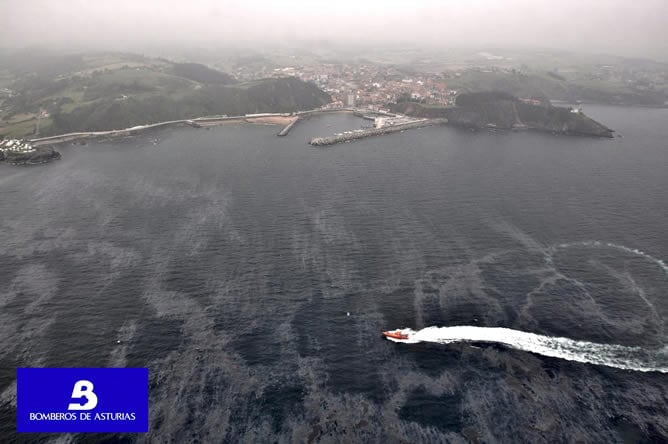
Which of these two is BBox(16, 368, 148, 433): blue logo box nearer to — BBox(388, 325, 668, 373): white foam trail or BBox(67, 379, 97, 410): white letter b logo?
BBox(67, 379, 97, 410): white letter b logo

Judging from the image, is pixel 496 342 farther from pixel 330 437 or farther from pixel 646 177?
pixel 646 177

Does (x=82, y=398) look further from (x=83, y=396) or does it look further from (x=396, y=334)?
(x=396, y=334)

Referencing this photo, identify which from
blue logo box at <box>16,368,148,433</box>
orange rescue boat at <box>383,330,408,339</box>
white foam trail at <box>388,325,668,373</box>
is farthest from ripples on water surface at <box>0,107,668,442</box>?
blue logo box at <box>16,368,148,433</box>

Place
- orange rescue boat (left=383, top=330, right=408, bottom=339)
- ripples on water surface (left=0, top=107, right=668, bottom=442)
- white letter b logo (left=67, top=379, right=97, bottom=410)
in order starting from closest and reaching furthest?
white letter b logo (left=67, top=379, right=97, bottom=410)
ripples on water surface (left=0, top=107, right=668, bottom=442)
orange rescue boat (left=383, top=330, right=408, bottom=339)

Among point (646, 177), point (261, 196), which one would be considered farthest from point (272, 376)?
point (646, 177)

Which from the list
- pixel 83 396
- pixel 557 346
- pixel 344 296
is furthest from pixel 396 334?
pixel 83 396

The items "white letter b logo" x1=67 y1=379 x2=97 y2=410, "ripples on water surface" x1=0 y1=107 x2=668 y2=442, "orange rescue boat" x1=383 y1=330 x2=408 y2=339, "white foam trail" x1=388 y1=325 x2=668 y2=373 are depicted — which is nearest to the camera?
"white letter b logo" x1=67 y1=379 x2=97 y2=410

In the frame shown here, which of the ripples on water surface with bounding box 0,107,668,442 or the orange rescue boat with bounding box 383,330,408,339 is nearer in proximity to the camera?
the ripples on water surface with bounding box 0,107,668,442
